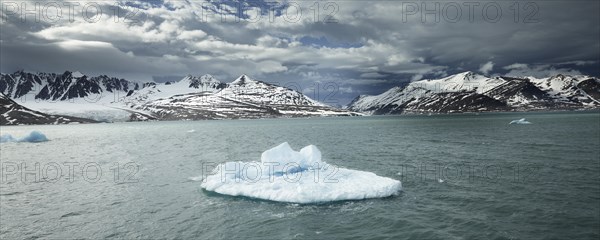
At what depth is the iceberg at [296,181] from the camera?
2699 centimetres

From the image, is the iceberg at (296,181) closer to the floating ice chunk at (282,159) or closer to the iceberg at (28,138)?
the floating ice chunk at (282,159)

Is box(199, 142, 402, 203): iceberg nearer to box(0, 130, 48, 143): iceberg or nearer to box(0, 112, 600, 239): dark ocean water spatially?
box(0, 112, 600, 239): dark ocean water

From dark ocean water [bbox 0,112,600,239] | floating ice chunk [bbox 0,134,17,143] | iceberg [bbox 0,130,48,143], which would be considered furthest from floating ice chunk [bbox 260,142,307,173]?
floating ice chunk [bbox 0,134,17,143]

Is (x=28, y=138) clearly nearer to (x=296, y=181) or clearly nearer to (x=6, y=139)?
(x=6, y=139)

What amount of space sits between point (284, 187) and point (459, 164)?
25.7 metres

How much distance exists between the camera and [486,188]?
2973cm

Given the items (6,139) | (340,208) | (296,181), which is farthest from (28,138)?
(340,208)

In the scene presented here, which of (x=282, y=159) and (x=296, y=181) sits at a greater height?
(x=282, y=159)

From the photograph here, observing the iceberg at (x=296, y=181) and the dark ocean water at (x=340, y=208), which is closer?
the dark ocean water at (x=340, y=208)

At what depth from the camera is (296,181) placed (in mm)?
30375

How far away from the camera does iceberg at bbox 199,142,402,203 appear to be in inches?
1063

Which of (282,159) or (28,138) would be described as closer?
(282,159)

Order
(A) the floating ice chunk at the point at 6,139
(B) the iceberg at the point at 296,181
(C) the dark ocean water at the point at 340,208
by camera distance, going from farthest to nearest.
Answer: (A) the floating ice chunk at the point at 6,139 → (B) the iceberg at the point at 296,181 → (C) the dark ocean water at the point at 340,208

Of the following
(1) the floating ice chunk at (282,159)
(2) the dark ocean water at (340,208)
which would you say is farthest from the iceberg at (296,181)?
(2) the dark ocean water at (340,208)
